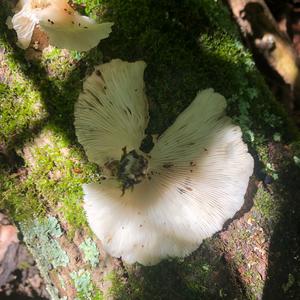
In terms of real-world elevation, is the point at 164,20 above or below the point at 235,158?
above

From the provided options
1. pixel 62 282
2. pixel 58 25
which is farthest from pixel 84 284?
pixel 58 25

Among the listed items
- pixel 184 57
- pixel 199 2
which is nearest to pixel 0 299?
pixel 184 57

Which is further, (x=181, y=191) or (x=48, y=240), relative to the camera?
(x=48, y=240)

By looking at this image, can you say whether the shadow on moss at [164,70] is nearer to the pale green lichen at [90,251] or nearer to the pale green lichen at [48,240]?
the pale green lichen at [90,251]

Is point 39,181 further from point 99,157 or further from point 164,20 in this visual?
point 164,20

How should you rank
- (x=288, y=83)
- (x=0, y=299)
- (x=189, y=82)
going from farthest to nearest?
(x=0, y=299) < (x=288, y=83) < (x=189, y=82)

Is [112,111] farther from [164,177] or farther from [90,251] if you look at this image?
[90,251]
